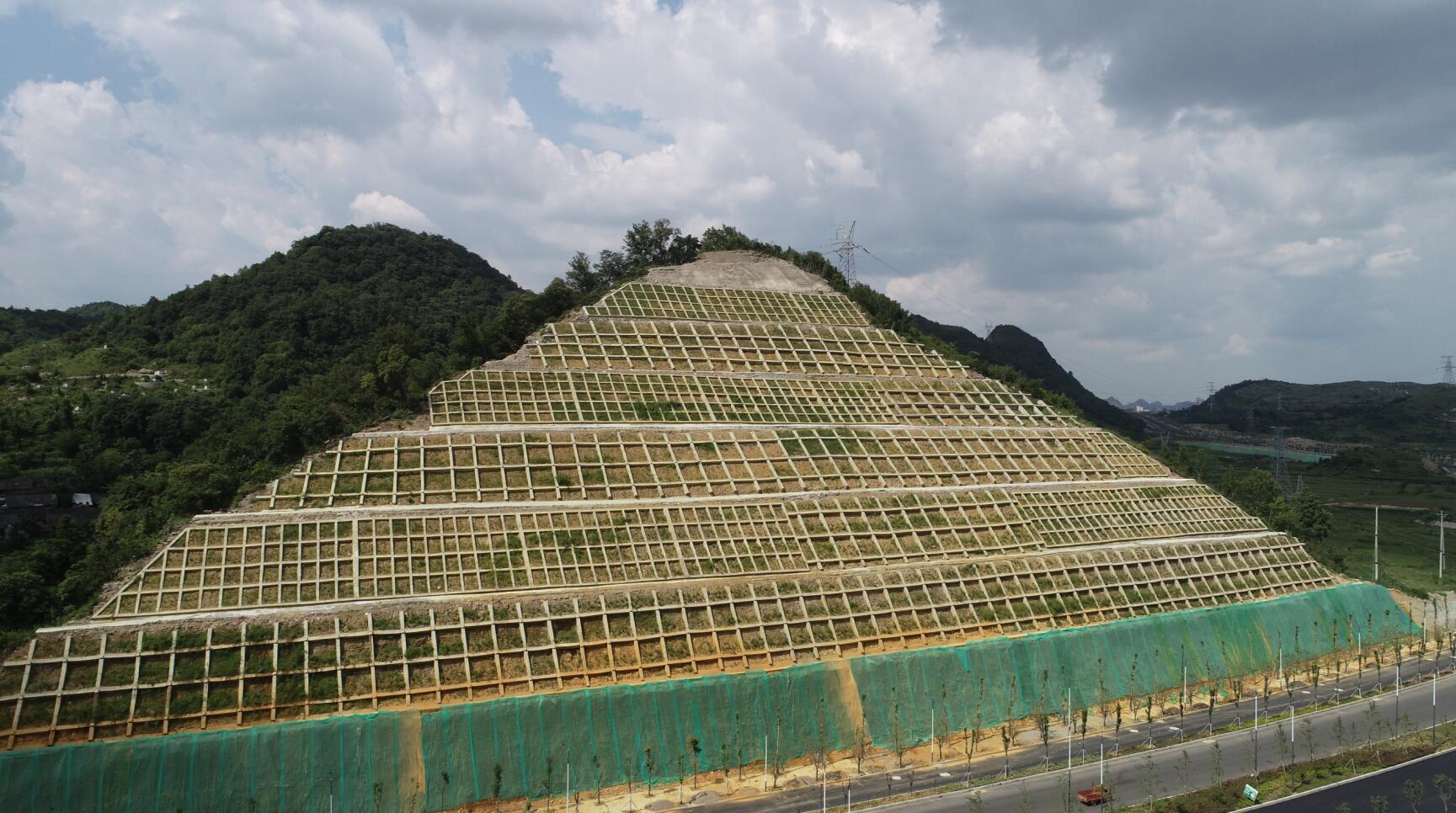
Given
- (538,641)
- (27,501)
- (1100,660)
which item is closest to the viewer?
(538,641)

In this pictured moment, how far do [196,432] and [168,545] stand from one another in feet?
192

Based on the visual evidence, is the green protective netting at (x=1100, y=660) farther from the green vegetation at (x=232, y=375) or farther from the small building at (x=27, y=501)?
the small building at (x=27, y=501)

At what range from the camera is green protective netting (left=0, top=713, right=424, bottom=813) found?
24.6m

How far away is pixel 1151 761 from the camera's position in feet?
103

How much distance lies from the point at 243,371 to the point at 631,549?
78.5 metres

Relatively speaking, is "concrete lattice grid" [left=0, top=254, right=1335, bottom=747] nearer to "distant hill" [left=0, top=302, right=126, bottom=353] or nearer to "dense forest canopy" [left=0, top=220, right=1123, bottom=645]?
"dense forest canopy" [left=0, top=220, right=1123, bottom=645]

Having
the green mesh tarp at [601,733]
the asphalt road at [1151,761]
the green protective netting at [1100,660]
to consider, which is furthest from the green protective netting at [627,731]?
the green protective netting at [1100,660]

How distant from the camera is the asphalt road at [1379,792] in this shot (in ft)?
91.8

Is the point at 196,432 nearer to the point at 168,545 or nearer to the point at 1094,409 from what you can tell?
the point at 168,545

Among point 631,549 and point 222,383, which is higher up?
point 222,383

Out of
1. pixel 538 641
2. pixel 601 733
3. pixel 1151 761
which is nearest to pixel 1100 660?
pixel 1151 761

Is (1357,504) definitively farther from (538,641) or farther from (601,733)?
(601,733)

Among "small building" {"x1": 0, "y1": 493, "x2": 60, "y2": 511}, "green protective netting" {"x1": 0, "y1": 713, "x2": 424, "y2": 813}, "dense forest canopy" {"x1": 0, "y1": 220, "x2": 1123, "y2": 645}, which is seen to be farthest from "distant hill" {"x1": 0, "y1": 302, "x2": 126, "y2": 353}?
"green protective netting" {"x1": 0, "y1": 713, "x2": 424, "y2": 813}

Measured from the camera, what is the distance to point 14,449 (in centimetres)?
7538
